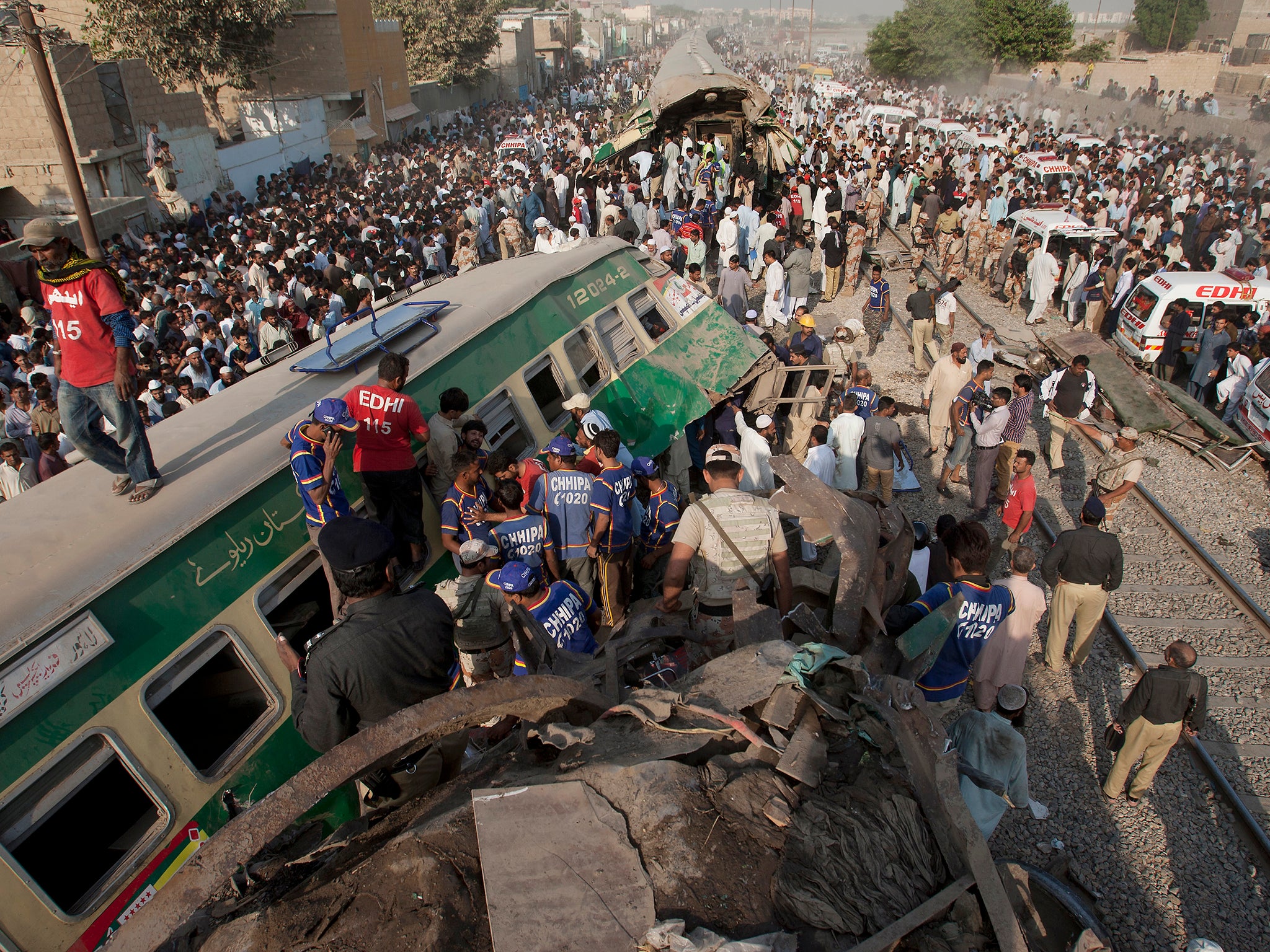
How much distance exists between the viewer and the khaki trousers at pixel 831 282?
52.5ft

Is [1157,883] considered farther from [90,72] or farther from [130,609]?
[90,72]

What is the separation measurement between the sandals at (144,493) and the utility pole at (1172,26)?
7104cm

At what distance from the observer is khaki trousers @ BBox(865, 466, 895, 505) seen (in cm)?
859

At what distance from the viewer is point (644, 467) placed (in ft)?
22.9

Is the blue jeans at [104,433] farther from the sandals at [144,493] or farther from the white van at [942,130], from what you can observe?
the white van at [942,130]

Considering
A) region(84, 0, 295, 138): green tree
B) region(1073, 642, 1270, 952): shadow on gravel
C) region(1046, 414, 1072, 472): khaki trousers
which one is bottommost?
region(1073, 642, 1270, 952): shadow on gravel

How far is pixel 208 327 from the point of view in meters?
10.3

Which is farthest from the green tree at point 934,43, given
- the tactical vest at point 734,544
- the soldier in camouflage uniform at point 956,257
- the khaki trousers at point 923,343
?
the tactical vest at point 734,544

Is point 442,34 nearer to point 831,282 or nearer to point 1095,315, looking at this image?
point 831,282

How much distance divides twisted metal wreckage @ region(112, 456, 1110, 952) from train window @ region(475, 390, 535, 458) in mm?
3775

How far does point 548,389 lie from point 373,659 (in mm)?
4582

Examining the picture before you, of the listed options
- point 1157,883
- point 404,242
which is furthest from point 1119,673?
point 404,242

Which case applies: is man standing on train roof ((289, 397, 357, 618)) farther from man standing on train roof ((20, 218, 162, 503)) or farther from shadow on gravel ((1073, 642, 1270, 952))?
shadow on gravel ((1073, 642, 1270, 952))

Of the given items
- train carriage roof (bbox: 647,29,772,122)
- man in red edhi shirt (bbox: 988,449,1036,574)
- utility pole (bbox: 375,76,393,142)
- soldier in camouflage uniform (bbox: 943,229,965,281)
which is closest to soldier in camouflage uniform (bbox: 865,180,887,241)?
soldier in camouflage uniform (bbox: 943,229,965,281)
